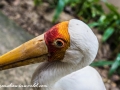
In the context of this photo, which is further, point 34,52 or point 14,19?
point 14,19

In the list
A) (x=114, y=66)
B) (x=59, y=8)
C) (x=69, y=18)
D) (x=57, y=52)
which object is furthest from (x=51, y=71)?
(x=69, y=18)

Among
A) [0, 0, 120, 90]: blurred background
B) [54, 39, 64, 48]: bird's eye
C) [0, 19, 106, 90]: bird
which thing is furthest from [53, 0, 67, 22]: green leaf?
[54, 39, 64, 48]: bird's eye

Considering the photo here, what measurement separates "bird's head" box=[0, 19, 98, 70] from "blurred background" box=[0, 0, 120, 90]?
1.34 metres

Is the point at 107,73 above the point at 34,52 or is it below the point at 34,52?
above

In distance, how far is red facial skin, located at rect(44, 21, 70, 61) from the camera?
1524 mm

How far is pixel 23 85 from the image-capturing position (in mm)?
2445

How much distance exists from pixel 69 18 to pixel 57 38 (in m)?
2.18

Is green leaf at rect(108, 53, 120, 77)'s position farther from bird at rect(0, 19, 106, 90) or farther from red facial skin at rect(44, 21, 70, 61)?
red facial skin at rect(44, 21, 70, 61)

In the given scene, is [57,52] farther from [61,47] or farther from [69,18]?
[69,18]

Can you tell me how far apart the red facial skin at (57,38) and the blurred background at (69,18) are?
1401mm

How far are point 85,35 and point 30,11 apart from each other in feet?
7.51

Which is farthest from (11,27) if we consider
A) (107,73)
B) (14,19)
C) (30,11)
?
(107,73)

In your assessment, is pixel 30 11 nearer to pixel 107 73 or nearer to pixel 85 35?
pixel 107 73

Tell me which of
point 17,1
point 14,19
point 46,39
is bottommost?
point 46,39
